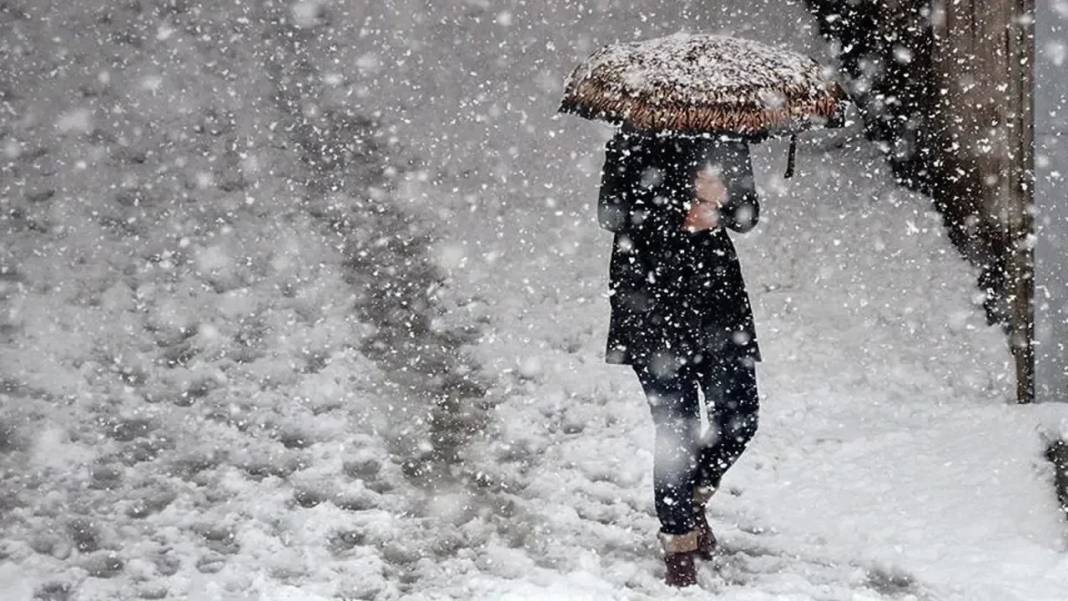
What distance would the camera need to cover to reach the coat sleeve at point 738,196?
446 centimetres

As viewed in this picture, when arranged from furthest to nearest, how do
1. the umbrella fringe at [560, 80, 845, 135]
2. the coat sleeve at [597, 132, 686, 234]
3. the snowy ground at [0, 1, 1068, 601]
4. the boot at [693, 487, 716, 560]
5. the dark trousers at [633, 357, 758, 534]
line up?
the snowy ground at [0, 1, 1068, 601], the boot at [693, 487, 716, 560], the dark trousers at [633, 357, 758, 534], the coat sleeve at [597, 132, 686, 234], the umbrella fringe at [560, 80, 845, 135]

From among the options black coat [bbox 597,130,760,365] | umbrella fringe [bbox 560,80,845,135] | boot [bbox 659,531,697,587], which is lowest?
boot [bbox 659,531,697,587]

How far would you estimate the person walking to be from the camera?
14.6ft

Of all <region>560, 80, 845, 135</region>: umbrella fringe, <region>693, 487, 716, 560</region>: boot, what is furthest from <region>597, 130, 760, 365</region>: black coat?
<region>693, 487, 716, 560</region>: boot

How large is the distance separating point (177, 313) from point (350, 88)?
4.56 meters

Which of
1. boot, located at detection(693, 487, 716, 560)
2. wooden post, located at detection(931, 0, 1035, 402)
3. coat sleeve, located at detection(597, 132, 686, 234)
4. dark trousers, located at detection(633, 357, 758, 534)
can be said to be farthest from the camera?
wooden post, located at detection(931, 0, 1035, 402)

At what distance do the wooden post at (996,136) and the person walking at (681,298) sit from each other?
7.72ft

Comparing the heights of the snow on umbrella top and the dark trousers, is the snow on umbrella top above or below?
above

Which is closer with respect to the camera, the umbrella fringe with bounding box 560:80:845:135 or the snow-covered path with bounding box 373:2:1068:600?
the umbrella fringe with bounding box 560:80:845:135

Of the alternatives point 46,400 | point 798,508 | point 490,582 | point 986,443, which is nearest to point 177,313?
point 46,400

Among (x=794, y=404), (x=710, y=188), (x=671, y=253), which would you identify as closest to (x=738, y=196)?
(x=710, y=188)

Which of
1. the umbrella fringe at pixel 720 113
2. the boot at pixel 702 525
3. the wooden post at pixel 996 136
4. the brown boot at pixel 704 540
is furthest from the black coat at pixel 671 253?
the wooden post at pixel 996 136

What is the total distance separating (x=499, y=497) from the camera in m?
5.69

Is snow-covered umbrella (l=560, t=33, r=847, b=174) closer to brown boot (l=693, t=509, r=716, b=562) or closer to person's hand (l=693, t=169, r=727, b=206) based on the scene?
person's hand (l=693, t=169, r=727, b=206)
